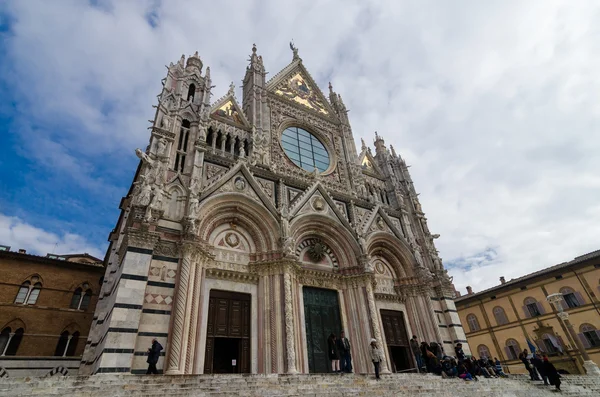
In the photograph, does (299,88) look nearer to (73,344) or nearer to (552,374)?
(73,344)

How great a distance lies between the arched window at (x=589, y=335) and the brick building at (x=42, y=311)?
3251 centimetres

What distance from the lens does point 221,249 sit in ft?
43.4

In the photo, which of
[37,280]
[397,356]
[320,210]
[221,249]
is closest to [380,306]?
[397,356]

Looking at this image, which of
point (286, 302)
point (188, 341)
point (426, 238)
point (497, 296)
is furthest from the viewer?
point (497, 296)

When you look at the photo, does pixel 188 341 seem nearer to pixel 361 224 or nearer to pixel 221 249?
pixel 221 249

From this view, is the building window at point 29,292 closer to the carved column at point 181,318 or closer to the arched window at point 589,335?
the carved column at point 181,318

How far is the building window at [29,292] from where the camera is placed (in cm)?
1619

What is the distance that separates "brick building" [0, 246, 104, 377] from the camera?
15109mm

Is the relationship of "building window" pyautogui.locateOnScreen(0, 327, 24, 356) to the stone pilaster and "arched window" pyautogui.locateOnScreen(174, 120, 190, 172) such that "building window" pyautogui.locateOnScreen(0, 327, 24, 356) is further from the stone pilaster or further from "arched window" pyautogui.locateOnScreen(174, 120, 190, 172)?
"arched window" pyautogui.locateOnScreen(174, 120, 190, 172)

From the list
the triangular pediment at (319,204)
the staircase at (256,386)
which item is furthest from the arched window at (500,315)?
the triangular pediment at (319,204)

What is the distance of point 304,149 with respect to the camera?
800 inches

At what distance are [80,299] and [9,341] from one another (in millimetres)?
3200

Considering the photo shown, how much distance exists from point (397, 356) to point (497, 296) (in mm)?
19326

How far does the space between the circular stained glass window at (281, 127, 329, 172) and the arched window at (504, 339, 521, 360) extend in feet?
74.3
